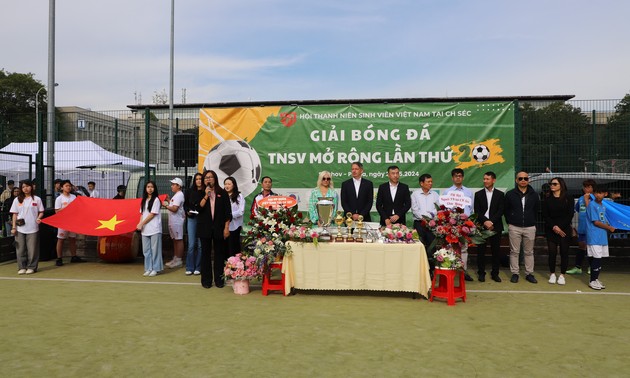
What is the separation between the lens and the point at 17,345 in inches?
183

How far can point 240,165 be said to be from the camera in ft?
32.1

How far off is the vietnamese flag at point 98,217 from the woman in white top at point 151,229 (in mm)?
566

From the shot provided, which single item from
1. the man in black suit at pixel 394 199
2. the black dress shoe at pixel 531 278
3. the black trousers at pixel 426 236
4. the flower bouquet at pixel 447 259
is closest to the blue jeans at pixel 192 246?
the man in black suit at pixel 394 199

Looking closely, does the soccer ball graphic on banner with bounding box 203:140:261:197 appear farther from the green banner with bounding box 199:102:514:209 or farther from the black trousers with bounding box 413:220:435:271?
the black trousers with bounding box 413:220:435:271

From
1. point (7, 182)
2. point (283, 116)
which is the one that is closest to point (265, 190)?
point (283, 116)

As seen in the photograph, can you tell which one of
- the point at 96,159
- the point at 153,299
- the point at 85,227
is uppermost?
the point at 96,159

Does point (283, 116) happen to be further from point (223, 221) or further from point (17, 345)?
point (17, 345)

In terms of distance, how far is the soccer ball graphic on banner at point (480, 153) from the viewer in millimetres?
9117

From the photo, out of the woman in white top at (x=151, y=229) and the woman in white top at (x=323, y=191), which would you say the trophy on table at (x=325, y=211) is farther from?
the woman in white top at (x=151, y=229)

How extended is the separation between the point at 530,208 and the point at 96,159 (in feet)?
28.9

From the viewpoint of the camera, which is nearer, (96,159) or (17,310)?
(17,310)

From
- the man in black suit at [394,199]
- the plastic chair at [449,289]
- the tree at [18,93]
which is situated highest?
the tree at [18,93]

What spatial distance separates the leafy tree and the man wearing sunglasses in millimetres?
1293

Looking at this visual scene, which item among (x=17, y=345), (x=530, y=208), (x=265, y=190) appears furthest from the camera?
(x=265, y=190)
